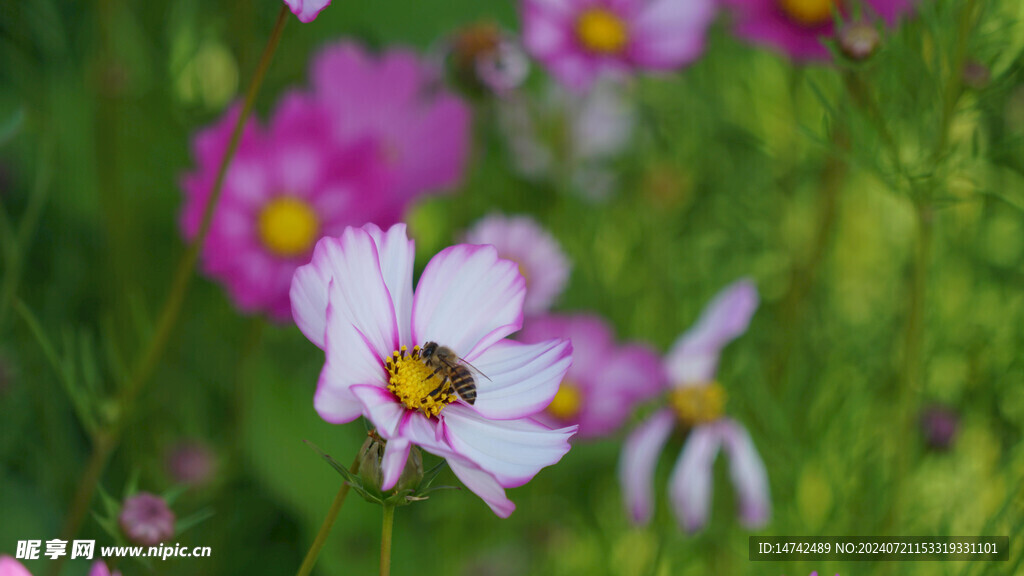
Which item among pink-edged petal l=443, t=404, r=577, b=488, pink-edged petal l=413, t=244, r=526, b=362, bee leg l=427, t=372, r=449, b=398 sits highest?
pink-edged petal l=413, t=244, r=526, b=362

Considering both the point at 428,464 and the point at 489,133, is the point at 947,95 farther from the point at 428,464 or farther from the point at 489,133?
the point at 489,133

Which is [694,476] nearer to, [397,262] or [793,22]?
[397,262]

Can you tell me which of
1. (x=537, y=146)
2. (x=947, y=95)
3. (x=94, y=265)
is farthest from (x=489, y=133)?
(x=947, y=95)

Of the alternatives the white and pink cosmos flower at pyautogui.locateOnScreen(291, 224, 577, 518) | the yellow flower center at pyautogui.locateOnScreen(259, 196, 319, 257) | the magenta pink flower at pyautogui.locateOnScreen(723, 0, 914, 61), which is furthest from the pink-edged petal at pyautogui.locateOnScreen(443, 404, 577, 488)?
the magenta pink flower at pyautogui.locateOnScreen(723, 0, 914, 61)

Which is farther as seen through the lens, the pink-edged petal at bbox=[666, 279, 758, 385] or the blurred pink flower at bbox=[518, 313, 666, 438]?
the blurred pink flower at bbox=[518, 313, 666, 438]

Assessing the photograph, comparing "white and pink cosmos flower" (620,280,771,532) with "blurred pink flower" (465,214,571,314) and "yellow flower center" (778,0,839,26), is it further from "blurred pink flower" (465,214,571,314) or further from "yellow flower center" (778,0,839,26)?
"yellow flower center" (778,0,839,26)

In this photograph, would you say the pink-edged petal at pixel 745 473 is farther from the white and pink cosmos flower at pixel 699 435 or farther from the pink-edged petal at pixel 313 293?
the pink-edged petal at pixel 313 293
